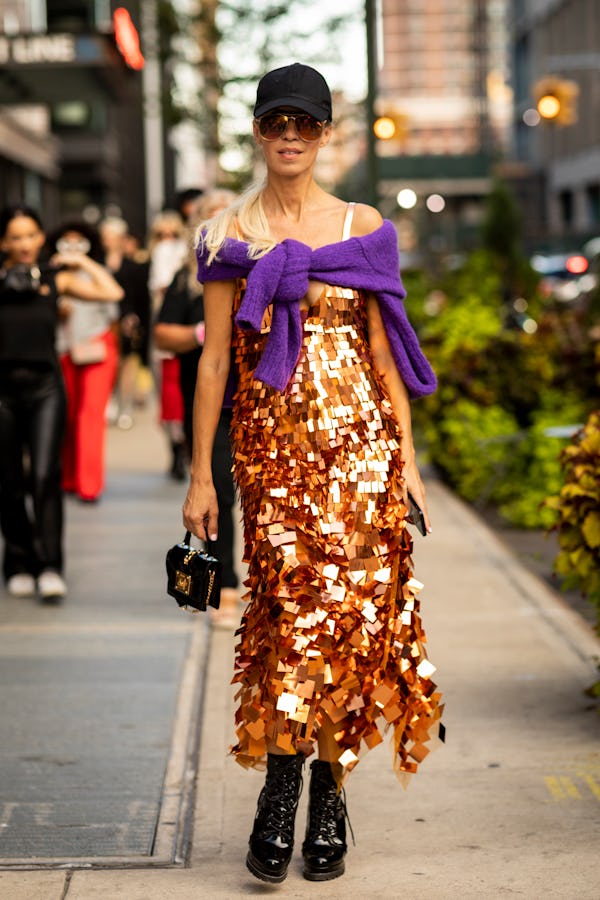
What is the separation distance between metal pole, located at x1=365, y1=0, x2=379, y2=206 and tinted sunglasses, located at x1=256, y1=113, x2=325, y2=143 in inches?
343

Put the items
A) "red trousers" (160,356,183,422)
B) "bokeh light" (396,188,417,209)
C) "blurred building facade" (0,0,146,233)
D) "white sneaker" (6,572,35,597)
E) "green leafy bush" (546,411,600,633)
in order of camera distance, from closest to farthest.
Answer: "green leafy bush" (546,411,600,633), "white sneaker" (6,572,35,597), "red trousers" (160,356,183,422), "blurred building facade" (0,0,146,233), "bokeh light" (396,188,417,209)

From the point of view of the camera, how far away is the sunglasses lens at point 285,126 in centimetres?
418

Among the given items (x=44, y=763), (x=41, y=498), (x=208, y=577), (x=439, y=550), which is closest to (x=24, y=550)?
(x=41, y=498)

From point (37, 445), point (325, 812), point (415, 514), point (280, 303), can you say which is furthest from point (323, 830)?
point (37, 445)

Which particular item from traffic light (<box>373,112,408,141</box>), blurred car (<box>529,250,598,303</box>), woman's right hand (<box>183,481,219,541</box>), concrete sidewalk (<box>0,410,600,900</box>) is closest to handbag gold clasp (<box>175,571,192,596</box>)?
woman's right hand (<box>183,481,219,541</box>)

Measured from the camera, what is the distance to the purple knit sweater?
417 centimetres

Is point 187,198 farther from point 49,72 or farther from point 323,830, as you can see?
point 49,72

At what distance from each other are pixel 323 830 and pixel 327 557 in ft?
2.43

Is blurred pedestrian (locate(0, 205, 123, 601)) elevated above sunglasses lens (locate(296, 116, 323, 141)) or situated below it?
below

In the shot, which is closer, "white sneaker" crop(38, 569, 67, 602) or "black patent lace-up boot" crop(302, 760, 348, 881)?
"black patent lace-up boot" crop(302, 760, 348, 881)

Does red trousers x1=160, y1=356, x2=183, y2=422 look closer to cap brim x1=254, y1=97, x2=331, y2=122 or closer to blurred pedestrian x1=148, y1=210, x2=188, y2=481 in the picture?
blurred pedestrian x1=148, y1=210, x2=188, y2=481

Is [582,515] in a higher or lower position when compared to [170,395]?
lower

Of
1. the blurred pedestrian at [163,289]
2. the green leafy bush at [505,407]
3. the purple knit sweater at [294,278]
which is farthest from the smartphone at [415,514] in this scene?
the blurred pedestrian at [163,289]

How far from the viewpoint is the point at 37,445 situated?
7992mm
